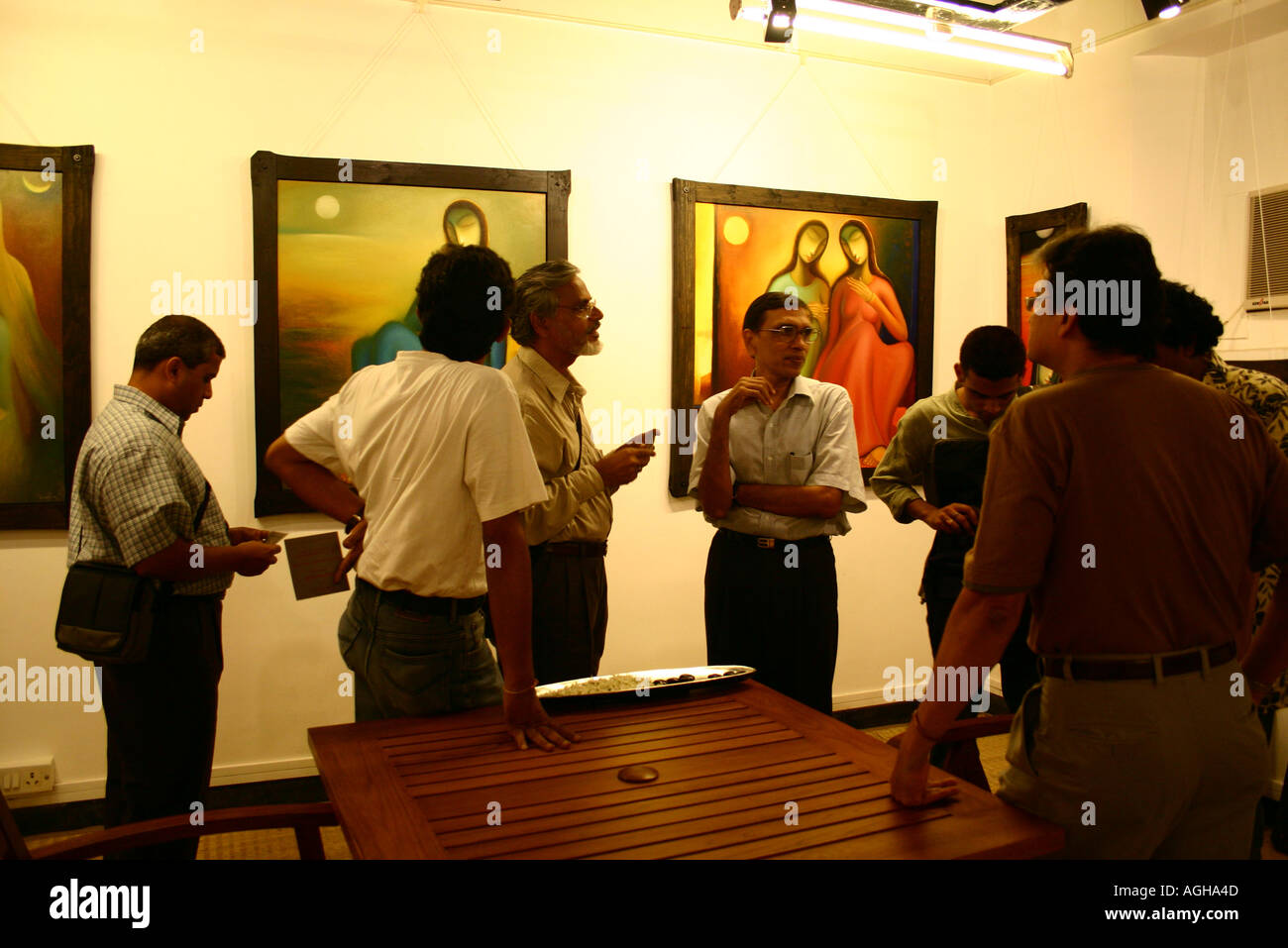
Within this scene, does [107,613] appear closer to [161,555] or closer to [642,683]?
[161,555]

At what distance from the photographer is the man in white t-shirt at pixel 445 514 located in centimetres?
212

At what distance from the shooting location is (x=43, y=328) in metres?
3.74

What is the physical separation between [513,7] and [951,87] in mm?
2427

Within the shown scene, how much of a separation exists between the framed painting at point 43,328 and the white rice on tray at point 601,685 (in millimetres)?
2510

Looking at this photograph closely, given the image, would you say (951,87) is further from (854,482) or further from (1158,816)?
(1158,816)

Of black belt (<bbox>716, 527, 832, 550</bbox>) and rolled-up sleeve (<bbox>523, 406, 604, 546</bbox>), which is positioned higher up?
→ rolled-up sleeve (<bbox>523, 406, 604, 546</bbox>)

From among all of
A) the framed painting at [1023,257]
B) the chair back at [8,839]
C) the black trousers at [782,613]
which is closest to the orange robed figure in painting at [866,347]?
the framed painting at [1023,257]

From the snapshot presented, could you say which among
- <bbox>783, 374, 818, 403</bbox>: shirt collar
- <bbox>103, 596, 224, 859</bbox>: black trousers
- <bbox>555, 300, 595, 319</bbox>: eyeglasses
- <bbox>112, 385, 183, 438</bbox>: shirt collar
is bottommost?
<bbox>103, 596, 224, 859</bbox>: black trousers

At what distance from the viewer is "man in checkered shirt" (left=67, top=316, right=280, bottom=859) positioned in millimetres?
2695

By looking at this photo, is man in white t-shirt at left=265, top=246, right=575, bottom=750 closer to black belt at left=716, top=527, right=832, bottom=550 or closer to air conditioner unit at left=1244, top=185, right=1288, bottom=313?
black belt at left=716, top=527, right=832, bottom=550

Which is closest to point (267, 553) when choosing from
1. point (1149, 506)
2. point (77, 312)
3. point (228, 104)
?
point (77, 312)

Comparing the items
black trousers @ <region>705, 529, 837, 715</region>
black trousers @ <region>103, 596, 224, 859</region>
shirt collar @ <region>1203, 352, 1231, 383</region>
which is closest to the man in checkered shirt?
black trousers @ <region>103, 596, 224, 859</region>

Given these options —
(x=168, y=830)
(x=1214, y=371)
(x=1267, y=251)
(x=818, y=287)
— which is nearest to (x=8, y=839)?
(x=168, y=830)

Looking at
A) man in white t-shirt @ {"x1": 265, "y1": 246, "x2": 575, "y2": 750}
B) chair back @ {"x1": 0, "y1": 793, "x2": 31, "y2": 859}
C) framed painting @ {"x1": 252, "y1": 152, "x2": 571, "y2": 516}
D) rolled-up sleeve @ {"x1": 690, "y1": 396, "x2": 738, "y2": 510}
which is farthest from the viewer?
framed painting @ {"x1": 252, "y1": 152, "x2": 571, "y2": 516}
